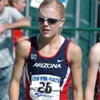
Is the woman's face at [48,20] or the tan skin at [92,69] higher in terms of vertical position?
the woman's face at [48,20]

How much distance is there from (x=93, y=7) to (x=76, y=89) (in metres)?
6.74

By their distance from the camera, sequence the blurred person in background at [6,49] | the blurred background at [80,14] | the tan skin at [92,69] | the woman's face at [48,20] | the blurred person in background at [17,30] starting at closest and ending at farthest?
the woman's face at [48,20] < the tan skin at [92,69] < the blurred person in background at [6,49] < the blurred person in background at [17,30] < the blurred background at [80,14]

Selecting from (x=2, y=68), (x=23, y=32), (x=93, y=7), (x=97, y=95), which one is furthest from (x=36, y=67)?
(x=93, y=7)

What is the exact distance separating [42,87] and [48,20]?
677 mm

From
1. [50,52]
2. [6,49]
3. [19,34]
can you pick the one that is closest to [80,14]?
[19,34]

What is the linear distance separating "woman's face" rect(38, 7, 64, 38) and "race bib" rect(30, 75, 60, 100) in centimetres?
45

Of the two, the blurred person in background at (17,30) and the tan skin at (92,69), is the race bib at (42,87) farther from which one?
the blurred person in background at (17,30)

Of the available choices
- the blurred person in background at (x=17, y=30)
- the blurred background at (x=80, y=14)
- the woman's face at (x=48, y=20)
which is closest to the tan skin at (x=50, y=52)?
the woman's face at (x=48, y=20)

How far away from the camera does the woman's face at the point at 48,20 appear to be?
17.2 ft

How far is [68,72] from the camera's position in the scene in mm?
5434

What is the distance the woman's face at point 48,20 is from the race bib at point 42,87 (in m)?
0.45

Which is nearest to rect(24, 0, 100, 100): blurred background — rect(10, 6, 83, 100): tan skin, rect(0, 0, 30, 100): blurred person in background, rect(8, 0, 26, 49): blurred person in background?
rect(8, 0, 26, 49): blurred person in background

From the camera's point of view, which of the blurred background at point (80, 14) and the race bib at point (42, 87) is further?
the blurred background at point (80, 14)

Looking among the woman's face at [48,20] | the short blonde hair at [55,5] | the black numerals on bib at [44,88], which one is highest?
the short blonde hair at [55,5]
